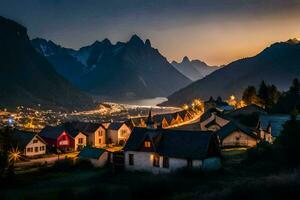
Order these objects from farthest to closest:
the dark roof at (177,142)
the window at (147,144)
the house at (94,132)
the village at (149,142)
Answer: the house at (94,132) → the window at (147,144) → the village at (149,142) → the dark roof at (177,142)

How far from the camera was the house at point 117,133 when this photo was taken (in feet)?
273

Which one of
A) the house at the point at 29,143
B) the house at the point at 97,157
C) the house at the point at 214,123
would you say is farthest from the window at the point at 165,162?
the house at the point at 214,123

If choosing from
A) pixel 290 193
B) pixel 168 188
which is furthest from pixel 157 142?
pixel 290 193

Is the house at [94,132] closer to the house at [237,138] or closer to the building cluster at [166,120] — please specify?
the building cluster at [166,120]

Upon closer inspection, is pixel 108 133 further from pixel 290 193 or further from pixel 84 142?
pixel 290 193

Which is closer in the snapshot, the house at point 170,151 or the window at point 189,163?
the window at point 189,163

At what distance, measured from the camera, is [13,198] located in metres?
29.8

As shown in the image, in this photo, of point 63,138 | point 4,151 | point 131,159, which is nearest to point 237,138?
point 131,159

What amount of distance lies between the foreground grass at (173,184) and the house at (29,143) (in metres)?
19.3

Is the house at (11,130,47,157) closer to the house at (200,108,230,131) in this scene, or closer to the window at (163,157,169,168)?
the house at (200,108,230,131)

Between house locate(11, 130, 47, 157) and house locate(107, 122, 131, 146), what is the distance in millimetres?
16273

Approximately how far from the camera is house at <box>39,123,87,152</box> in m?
74.6

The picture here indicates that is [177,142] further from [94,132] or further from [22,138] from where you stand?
[94,132]

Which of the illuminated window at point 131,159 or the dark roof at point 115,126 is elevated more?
the dark roof at point 115,126
